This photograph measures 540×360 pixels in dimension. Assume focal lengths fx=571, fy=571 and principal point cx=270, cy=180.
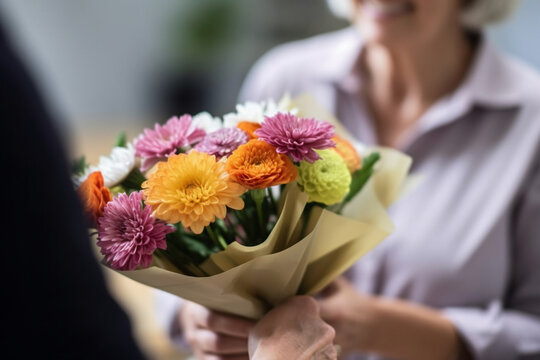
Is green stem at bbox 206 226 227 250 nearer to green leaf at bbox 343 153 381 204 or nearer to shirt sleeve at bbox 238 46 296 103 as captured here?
green leaf at bbox 343 153 381 204

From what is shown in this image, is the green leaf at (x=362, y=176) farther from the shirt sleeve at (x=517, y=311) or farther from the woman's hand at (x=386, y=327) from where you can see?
the shirt sleeve at (x=517, y=311)

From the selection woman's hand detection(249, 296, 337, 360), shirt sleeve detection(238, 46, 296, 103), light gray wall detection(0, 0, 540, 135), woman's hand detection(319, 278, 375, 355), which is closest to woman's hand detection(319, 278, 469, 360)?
woman's hand detection(319, 278, 375, 355)

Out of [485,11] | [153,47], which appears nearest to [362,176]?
[485,11]

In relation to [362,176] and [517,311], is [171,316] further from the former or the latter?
[517,311]

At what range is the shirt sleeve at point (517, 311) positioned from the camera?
35.5 inches

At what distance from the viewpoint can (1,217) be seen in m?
0.33

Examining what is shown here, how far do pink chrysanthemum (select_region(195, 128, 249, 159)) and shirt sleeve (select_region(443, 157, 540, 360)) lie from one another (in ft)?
1.70

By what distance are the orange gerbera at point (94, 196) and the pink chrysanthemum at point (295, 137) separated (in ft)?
0.56

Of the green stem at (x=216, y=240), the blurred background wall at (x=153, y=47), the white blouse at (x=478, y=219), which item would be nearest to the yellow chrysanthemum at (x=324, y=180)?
the green stem at (x=216, y=240)

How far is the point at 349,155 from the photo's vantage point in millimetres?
665

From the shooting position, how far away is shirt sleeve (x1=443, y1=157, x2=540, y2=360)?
901mm

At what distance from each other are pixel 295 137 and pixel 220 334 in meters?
0.29

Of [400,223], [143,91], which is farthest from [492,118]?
[143,91]

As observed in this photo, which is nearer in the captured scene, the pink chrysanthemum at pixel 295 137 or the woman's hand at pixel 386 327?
the pink chrysanthemum at pixel 295 137
